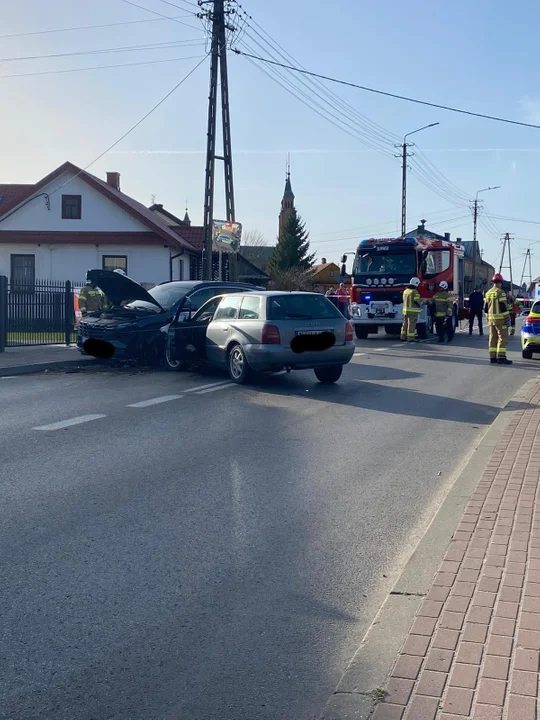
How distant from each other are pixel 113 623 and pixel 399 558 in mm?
1993

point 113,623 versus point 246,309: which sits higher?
point 246,309

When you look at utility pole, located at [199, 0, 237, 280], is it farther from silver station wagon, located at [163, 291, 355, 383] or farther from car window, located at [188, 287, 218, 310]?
silver station wagon, located at [163, 291, 355, 383]

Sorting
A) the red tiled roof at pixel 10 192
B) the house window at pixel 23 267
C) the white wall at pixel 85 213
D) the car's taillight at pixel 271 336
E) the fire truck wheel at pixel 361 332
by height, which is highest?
the red tiled roof at pixel 10 192

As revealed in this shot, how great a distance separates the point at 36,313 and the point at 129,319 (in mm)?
5730

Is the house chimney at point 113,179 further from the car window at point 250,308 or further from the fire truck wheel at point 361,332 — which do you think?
the car window at point 250,308

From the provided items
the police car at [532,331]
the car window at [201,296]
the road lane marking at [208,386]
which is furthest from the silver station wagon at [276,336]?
the police car at [532,331]

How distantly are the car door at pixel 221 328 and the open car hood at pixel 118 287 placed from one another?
231 centimetres

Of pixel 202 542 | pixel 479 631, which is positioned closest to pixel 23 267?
pixel 202 542

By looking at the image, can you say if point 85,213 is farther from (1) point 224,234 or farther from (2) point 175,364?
(2) point 175,364

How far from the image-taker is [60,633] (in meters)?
4.22

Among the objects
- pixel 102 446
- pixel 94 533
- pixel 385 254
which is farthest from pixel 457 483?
pixel 385 254

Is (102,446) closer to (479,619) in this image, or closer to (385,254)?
(479,619)

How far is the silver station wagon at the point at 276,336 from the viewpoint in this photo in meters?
13.2

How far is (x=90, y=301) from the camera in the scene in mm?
19141
